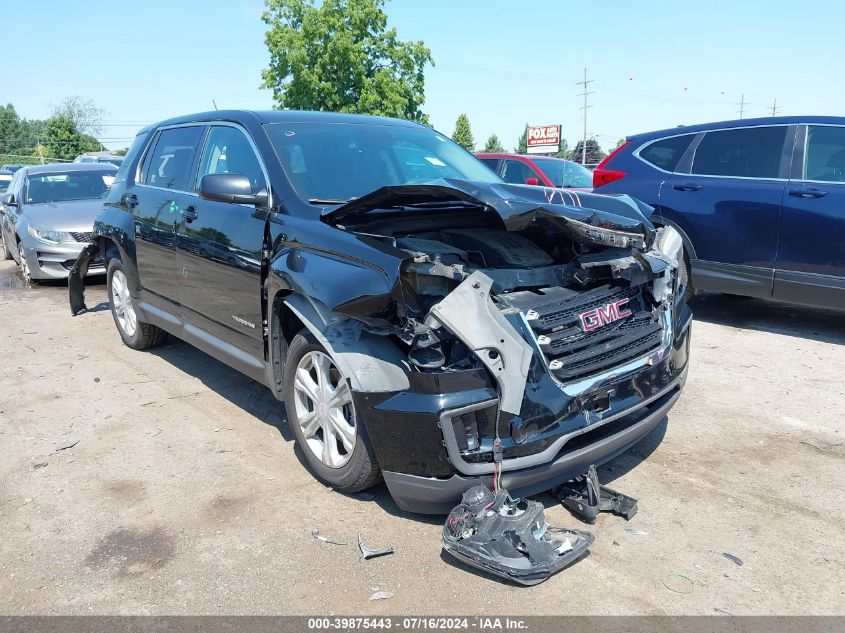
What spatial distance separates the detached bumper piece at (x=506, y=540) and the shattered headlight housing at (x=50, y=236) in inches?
325

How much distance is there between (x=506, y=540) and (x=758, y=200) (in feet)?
15.4

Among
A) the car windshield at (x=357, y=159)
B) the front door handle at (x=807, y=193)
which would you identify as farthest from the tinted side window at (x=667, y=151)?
the car windshield at (x=357, y=159)

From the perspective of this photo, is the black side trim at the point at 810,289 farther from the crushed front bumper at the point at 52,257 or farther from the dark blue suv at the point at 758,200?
the crushed front bumper at the point at 52,257

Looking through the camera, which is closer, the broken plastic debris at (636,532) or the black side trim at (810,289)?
the broken plastic debris at (636,532)

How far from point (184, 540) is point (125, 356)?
3.30m

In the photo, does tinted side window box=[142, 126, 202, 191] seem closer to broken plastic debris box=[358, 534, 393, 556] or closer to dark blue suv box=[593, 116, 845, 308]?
broken plastic debris box=[358, 534, 393, 556]

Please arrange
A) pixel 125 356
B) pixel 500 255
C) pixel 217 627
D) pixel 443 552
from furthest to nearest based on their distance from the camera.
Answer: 1. pixel 125 356
2. pixel 500 255
3. pixel 443 552
4. pixel 217 627

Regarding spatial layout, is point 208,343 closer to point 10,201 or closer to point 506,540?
point 506,540

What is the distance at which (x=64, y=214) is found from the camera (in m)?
9.48

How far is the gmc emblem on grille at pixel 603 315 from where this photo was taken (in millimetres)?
3064

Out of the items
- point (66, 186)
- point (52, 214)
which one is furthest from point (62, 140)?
point (52, 214)

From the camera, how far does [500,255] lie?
3256mm

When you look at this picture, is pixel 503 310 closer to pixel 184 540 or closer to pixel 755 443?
pixel 184 540

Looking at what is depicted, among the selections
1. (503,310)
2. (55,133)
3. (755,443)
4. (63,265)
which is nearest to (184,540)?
(503,310)
